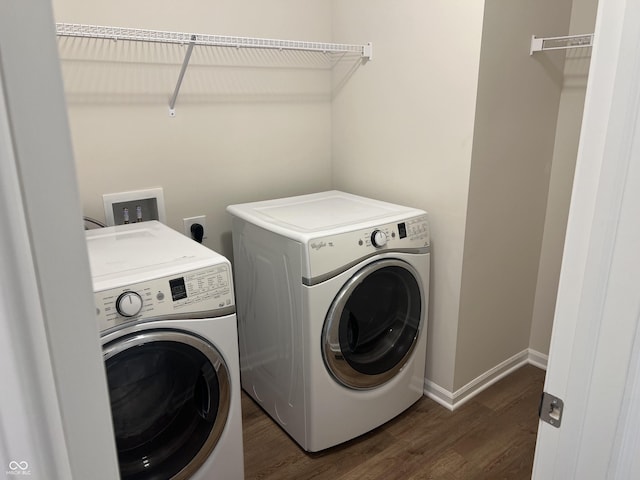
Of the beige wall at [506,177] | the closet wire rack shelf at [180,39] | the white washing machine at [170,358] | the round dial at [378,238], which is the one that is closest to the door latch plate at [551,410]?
the white washing machine at [170,358]

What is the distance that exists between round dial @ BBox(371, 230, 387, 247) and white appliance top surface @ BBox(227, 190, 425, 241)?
44 mm

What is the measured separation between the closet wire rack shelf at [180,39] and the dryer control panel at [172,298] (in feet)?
2.39

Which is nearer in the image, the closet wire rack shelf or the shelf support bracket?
the closet wire rack shelf

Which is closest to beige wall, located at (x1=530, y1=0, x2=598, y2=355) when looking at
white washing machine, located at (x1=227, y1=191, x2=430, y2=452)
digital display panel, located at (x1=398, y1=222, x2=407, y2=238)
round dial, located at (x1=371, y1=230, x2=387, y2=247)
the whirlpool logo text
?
white washing machine, located at (x1=227, y1=191, x2=430, y2=452)

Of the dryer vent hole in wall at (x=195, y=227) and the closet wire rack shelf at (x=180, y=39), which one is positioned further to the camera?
the dryer vent hole in wall at (x=195, y=227)

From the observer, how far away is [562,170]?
2.33 m

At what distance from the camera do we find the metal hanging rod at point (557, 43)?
1.98 metres

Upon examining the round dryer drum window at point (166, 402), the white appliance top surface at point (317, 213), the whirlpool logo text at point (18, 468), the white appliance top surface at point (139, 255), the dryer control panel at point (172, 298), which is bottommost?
the round dryer drum window at point (166, 402)

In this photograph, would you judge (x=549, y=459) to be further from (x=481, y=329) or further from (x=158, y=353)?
(x=481, y=329)

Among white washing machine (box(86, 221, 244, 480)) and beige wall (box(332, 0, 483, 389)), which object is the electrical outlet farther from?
beige wall (box(332, 0, 483, 389))

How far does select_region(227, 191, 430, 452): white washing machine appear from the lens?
1789 millimetres

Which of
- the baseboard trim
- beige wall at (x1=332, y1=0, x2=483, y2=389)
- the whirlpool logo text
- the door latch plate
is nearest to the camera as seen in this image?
the whirlpool logo text

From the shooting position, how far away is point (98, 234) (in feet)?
5.90

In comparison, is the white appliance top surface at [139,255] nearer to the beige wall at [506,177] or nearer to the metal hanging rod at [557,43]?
the beige wall at [506,177]
